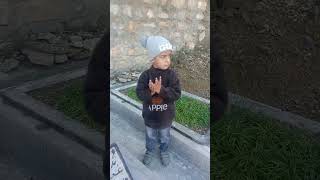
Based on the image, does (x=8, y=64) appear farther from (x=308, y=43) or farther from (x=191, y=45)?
(x=191, y=45)

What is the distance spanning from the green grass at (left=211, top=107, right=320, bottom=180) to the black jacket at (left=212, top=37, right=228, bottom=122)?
1162 millimetres

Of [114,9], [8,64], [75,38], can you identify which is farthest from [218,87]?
[8,64]

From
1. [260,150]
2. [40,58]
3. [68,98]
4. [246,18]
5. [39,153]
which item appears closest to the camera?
[260,150]

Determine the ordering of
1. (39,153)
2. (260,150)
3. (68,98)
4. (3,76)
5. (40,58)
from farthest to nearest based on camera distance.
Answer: (40,58) → (3,76) → (68,98) → (39,153) → (260,150)

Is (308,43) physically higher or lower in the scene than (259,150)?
higher

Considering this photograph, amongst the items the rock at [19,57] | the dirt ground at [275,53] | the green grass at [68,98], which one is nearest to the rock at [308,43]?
the dirt ground at [275,53]

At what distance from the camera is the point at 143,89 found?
1.45 metres

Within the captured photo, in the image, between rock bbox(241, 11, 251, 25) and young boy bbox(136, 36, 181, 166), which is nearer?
young boy bbox(136, 36, 181, 166)

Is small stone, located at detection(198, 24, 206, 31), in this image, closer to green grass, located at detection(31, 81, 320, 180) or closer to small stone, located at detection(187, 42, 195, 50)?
small stone, located at detection(187, 42, 195, 50)

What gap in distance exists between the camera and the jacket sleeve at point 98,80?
1.72 metres

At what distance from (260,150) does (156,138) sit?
1766mm

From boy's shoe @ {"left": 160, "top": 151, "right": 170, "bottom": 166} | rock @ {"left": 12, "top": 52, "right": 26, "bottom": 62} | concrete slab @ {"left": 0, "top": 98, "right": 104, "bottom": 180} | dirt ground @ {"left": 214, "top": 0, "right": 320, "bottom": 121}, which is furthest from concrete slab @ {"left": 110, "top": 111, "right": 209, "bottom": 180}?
rock @ {"left": 12, "top": 52, "right": 26, "bottom": 62}

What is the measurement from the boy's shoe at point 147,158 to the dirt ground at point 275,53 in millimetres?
2591

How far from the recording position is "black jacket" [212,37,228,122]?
172cm
